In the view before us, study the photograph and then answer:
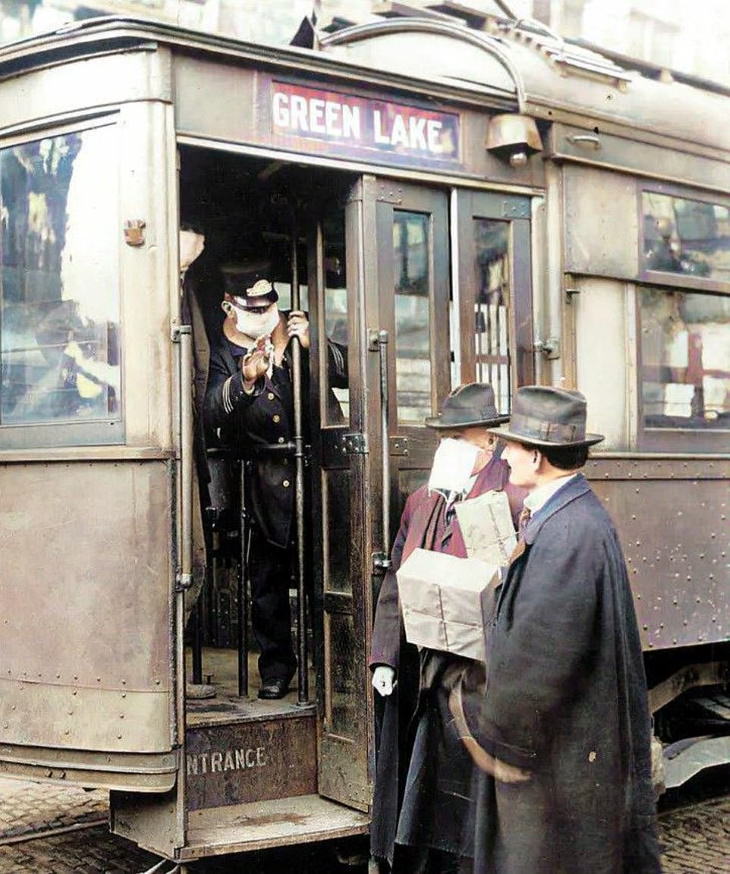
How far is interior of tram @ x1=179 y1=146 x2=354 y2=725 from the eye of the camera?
15.9 feet

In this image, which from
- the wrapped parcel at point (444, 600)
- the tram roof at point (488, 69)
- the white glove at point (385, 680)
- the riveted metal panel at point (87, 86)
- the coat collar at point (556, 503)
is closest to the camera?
the coat collar at point (556, 503)

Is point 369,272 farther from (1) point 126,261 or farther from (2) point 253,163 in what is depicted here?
(1) point 126,261

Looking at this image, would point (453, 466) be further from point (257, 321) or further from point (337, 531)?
point (257, 321)

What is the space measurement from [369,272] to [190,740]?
197 centimetres

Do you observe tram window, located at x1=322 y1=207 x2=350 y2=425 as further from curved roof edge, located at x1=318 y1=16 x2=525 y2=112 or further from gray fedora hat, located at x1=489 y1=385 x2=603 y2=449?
gray fedora hat, located at x1=489 y1=385 x2=603 y2=449

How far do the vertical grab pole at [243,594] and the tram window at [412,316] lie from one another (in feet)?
3.17

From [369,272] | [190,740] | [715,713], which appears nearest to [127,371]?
[369,272]

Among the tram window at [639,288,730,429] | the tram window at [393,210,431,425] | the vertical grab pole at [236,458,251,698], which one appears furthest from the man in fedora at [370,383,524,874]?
the tram window at [639,288,730,429]

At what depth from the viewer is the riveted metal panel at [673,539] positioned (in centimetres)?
516

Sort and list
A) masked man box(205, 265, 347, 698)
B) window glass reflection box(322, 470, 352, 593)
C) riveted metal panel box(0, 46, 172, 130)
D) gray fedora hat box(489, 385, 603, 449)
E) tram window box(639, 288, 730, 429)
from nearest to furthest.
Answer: gray fedora hat box(489, 385, 603, 449) < riveted metal panel box(0, 46, 172, 130) < window glass reflection box(322, 470, 352, 593) < masked man box(205, 265, 347, 698) < tram window box(639, 288, 730, 429)

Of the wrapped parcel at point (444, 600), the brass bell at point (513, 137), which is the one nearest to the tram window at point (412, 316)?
the brass bell at point (513, 137)

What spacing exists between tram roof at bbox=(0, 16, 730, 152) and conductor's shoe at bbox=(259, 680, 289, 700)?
2.62m

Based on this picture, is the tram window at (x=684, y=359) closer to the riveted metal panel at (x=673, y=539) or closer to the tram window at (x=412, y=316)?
the riveted metal panel at (x=673, y=539)

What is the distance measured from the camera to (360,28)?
5.41 m
